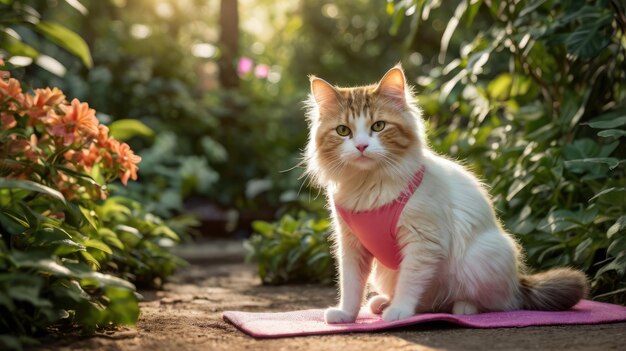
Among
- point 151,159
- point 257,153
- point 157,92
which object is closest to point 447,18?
point 257,153

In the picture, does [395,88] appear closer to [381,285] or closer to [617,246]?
[381,285]

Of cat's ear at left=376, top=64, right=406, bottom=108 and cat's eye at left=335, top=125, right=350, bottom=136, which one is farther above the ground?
cat's ear at left=376, top=64, right=406, bottom=108

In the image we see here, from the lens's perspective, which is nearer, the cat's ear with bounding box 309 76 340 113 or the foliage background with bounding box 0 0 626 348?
the cat's ear with bounding box 309 76 340 113

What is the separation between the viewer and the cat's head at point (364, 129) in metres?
2.76

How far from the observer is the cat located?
108 inches

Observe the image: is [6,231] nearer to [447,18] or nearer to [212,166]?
[212,166]

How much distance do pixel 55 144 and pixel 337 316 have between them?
137 cm

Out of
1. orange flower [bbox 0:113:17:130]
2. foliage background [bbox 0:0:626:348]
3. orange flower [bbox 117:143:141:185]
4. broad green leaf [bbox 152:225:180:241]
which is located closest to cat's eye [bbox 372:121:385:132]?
foliage background [bbox 0:0:626:348]

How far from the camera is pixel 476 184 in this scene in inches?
120

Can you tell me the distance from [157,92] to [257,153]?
55.0 inches

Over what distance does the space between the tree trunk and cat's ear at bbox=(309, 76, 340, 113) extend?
6.25 metres

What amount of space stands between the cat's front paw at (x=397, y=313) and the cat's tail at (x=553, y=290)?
0.62 m

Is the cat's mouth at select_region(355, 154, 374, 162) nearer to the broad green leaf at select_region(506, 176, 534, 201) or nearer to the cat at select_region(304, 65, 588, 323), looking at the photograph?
the cat at select_region(304, 65, 588, 323)

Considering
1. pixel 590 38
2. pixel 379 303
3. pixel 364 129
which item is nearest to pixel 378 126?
pixel 364 129
